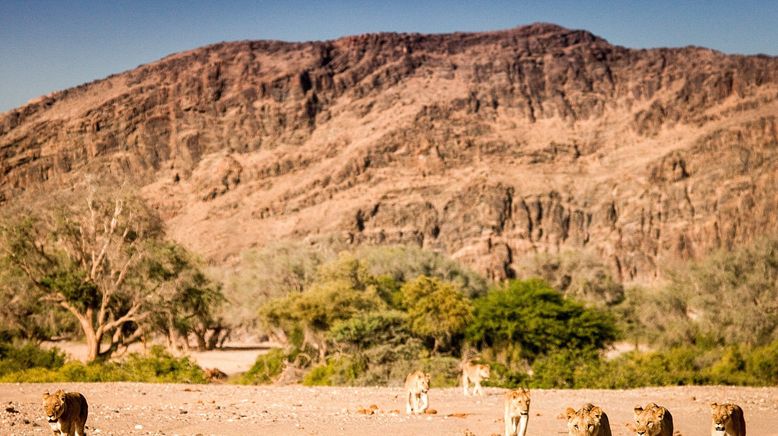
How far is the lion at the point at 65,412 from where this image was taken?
10664 millimetres

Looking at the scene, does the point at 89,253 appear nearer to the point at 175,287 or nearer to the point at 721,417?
the point at 175,287

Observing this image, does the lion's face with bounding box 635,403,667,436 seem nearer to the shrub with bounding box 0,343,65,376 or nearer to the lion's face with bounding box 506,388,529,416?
the lion's face with bounding box 506,388,529,416

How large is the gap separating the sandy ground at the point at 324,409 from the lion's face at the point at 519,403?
1.69 m

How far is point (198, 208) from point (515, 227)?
6062 cm

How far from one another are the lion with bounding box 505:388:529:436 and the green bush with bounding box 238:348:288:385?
2117 cm

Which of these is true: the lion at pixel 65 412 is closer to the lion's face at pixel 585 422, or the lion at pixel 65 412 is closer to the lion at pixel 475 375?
the lion's face at pixel 585 422

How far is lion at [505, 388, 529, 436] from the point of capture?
1222cm

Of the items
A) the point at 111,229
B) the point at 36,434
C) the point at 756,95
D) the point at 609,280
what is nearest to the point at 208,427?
the point at 36,434

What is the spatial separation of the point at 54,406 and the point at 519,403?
251 inches

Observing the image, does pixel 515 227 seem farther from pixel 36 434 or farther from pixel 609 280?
pixel 36 434

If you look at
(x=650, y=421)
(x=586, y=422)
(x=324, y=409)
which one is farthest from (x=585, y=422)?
(x=324, y=409)

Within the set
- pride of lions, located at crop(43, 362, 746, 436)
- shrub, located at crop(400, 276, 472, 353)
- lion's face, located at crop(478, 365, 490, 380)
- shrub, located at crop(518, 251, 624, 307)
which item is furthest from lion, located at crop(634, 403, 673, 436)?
shrub, located at crop(518, 251, 624, 307)

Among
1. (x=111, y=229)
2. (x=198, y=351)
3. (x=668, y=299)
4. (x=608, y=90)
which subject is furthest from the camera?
(x=608, y=90)

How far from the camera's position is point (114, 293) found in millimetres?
→ 29891
